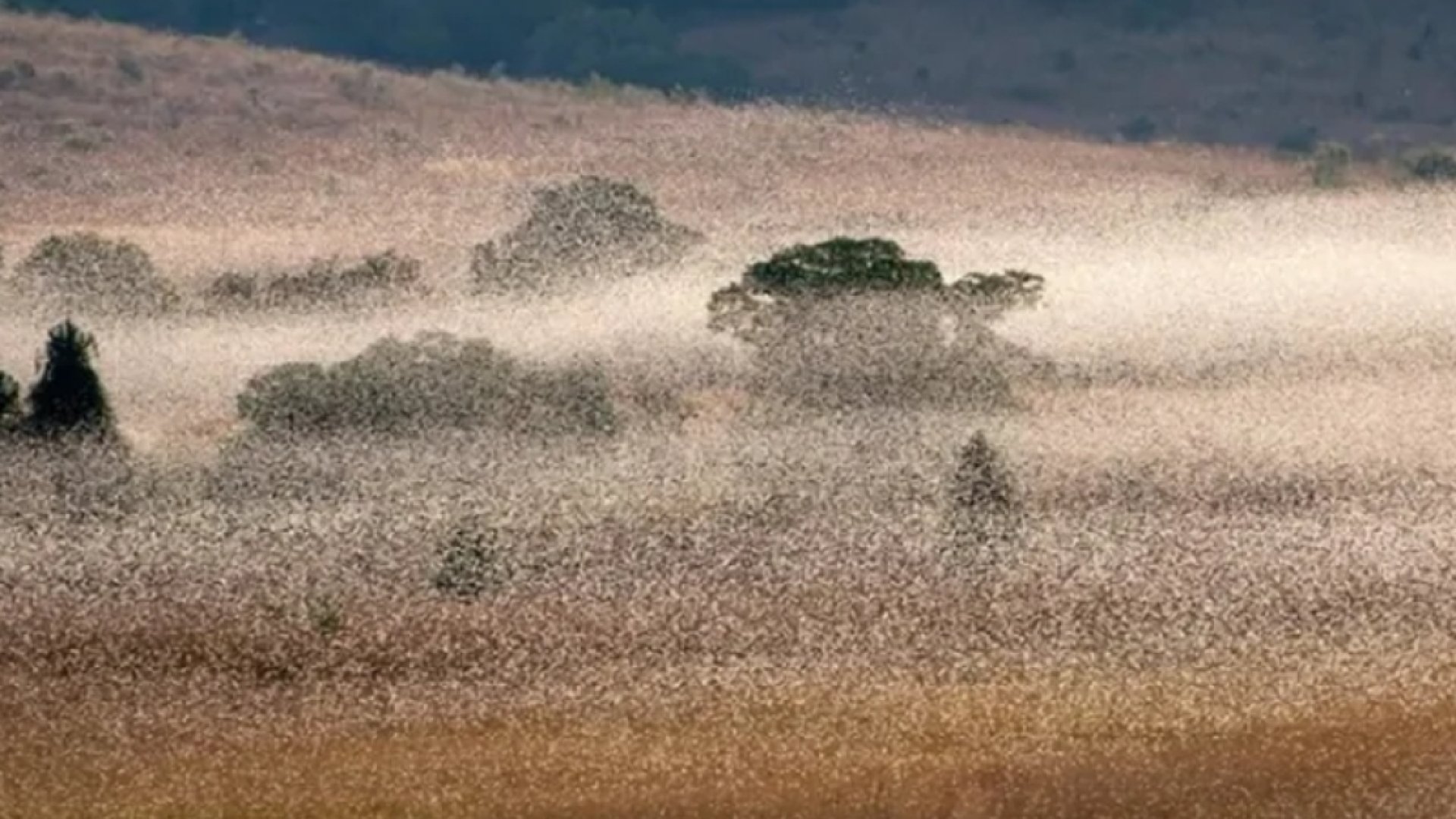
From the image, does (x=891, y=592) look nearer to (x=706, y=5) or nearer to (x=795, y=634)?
(x=795, y=634)

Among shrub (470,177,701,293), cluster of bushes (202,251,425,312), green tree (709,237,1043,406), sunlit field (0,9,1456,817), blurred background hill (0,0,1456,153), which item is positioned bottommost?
sunlit field (0,9,1456,817)

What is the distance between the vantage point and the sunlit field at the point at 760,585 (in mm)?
24422

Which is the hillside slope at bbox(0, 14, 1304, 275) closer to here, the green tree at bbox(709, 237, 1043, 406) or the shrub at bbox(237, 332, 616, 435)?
the green tree at bbox(709, 237, 1043, 406)

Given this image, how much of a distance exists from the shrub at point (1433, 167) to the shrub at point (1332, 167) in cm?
127

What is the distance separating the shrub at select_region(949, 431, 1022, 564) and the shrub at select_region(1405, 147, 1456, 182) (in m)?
29.4

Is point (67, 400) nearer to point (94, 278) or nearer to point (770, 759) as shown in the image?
point (770, 759)

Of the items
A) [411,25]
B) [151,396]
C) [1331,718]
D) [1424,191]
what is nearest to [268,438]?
[151,396]

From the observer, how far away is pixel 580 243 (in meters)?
46.8

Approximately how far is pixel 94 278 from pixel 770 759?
68.7 ft

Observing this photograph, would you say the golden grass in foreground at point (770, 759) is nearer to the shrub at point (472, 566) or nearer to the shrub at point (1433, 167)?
the shrub at point (472, 566)

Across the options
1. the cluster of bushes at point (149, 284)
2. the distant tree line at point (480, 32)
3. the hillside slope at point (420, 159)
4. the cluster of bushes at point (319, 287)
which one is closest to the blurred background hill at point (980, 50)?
the distant tree line at point (480, 32)

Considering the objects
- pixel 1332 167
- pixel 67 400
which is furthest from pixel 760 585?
pixel 1332 167

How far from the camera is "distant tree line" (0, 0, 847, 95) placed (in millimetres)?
104375

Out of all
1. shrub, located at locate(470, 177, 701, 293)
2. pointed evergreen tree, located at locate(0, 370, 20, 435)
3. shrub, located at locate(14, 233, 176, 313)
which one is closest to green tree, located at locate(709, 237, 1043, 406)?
shrub, located at locate(470, 177, 701, 293)
